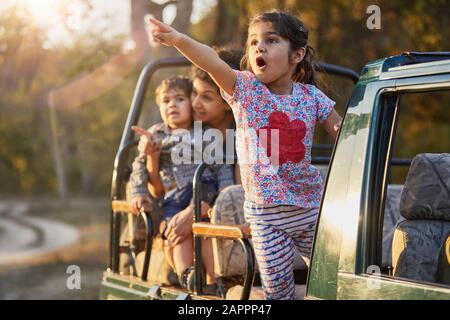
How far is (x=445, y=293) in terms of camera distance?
2.74 m

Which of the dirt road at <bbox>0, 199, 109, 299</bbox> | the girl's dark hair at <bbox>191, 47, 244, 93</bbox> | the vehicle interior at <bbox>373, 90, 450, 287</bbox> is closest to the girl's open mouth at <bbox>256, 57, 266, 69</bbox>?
the vehicle interior at <bbox>373, 90, 450, 287</bbox>

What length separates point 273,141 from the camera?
12.4 feet

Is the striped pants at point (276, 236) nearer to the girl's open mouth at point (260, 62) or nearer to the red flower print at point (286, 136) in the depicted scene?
the red flower print at point (286, 136)

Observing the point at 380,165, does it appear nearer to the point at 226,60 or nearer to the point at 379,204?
the point at 379,204

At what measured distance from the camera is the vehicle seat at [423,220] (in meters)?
3.45

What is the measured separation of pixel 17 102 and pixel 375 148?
3824 centimetres

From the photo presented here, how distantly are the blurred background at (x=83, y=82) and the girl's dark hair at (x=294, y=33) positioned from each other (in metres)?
0.32

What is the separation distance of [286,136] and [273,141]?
59 millimetres

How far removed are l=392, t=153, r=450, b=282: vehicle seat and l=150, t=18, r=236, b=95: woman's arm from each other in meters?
0.76

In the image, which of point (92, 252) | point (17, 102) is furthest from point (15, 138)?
point (92, 252)

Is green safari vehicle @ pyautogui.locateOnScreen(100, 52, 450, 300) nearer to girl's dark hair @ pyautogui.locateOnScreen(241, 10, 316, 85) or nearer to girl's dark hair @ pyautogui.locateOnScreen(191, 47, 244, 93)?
girl's dark hair @ pyautogui.locateOnScreen(241, 10, 316, 85)

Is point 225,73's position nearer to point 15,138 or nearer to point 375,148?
point 375,148

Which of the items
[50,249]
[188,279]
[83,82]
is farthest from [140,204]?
[83,82]

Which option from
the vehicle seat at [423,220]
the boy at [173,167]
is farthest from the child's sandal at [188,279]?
the vehicle seat at [423,220]
